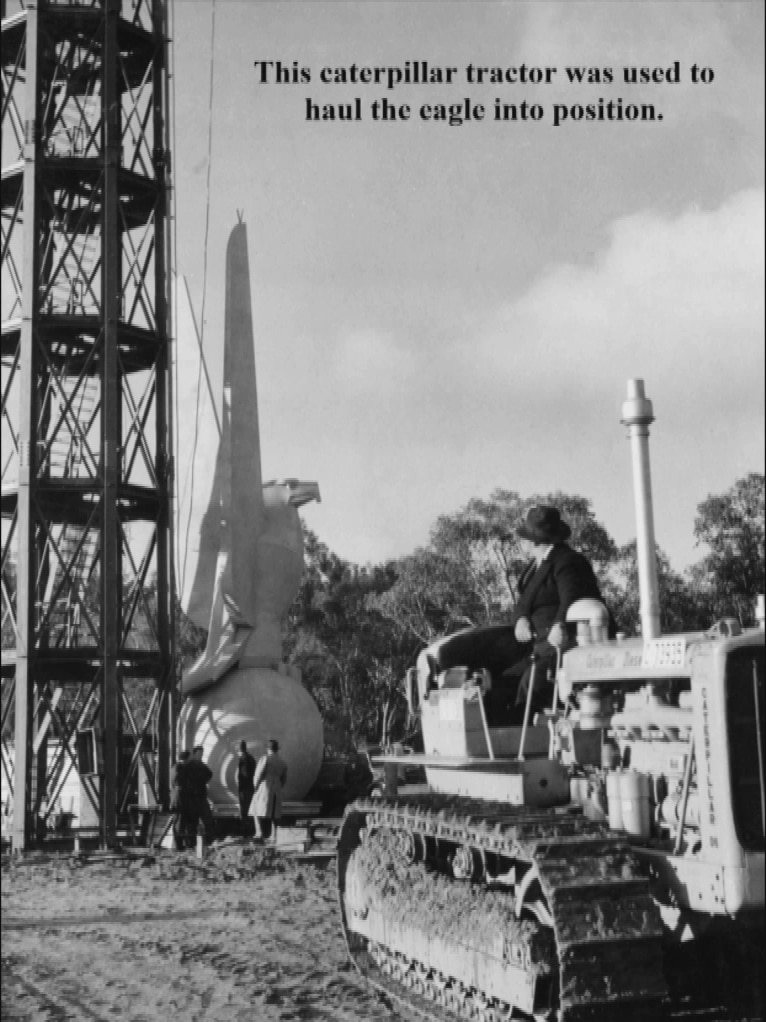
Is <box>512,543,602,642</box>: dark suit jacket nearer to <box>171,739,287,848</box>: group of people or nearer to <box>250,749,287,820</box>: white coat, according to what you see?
<box>171,739,287,848</box>: group of people

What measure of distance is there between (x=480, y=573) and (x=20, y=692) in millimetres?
22424

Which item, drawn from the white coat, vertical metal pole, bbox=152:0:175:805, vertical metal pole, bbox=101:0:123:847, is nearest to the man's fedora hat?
the white coat

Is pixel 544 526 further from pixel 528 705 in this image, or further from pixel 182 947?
pixel 182 947

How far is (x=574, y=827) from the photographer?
233 inches

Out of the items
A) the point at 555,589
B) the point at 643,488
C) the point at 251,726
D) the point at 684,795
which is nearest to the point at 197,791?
the point at 251,726

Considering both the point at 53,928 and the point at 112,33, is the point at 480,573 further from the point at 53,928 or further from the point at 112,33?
the point at 53,928

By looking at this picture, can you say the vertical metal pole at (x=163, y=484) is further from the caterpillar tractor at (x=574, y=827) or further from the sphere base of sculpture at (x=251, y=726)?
the caterpillar tractor at (x=574, y=827)

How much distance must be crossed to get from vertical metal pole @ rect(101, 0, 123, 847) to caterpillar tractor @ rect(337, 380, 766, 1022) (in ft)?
40.4

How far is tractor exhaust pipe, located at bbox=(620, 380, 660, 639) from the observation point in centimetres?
732

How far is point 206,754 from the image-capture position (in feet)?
74.1

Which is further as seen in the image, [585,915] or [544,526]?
[544,526]

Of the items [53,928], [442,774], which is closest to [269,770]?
[53,928]

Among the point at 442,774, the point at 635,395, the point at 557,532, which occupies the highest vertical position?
the point at 635,395

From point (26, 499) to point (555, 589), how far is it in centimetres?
1410
